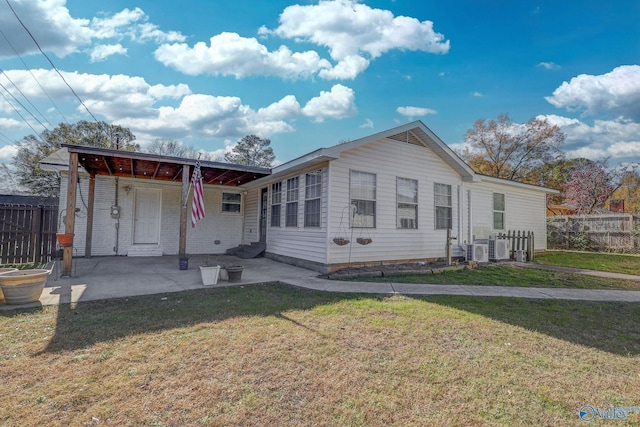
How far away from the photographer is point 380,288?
6.07 meters

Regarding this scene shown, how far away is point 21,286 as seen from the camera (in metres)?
4.52

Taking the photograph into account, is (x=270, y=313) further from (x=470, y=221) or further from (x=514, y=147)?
(x=514, y=147)

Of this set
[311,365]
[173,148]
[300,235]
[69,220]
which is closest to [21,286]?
[69,220]

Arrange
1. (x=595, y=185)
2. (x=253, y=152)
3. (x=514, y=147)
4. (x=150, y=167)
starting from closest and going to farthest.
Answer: (x=150, y=167) < (x=595, y=185) < (x=514, y=147) < (x=253, y=152)

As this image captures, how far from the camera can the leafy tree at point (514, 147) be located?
72.3 feet

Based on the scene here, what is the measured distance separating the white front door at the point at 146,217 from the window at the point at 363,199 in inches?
298

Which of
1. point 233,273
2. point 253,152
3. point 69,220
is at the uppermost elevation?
point 253,152

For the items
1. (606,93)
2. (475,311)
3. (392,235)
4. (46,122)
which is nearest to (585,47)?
(606,93)

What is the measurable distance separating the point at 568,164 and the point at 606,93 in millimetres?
11012

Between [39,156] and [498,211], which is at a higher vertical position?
[39,156]

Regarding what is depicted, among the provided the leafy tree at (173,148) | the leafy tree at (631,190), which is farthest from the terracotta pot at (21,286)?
the leafy tree at (631,190)

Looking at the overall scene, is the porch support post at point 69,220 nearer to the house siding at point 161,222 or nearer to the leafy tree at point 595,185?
the house siding at point 161,222

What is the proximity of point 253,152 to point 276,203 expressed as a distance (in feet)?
68.9

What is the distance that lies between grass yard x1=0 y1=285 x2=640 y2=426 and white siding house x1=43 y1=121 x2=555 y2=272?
3650 mm
